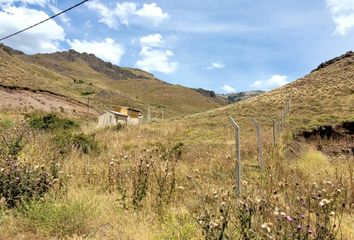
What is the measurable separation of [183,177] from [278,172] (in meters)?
1.83

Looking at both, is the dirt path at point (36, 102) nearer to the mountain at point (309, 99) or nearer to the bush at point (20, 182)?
the mountain at point (309, 99)

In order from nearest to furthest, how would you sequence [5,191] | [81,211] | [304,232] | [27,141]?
[304,232] → [81,211] → [5,191] → [27,141]

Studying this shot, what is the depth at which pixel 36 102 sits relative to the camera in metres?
50.5

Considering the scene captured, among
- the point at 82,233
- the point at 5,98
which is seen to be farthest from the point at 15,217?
the point at 5,98

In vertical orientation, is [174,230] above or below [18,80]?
below

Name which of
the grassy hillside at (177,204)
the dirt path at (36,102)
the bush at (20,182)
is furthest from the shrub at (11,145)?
the dirt path at (36,102)

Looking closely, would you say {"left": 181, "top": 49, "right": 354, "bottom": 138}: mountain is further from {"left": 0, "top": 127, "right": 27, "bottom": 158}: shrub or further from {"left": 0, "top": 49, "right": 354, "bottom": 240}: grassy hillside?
{"left": 0, "top": 49, "right": 354, "bottom": 240}: grassy hillside

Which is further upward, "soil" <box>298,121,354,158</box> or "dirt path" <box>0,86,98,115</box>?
"dirt path" <box>0,86,98,115</box>

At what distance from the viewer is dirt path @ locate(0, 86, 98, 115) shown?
45594mm

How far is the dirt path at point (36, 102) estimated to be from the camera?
4559cm

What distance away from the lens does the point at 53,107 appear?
172ft

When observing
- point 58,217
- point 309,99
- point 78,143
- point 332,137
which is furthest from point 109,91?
point 58,217

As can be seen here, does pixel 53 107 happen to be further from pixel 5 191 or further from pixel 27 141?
pixel 5 191

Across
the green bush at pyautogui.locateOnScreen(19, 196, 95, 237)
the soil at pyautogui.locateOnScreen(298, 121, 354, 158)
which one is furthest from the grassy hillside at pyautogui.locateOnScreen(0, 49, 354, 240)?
the soil at pyautogui.locateOnScreen(298, 121, 354, 158)
